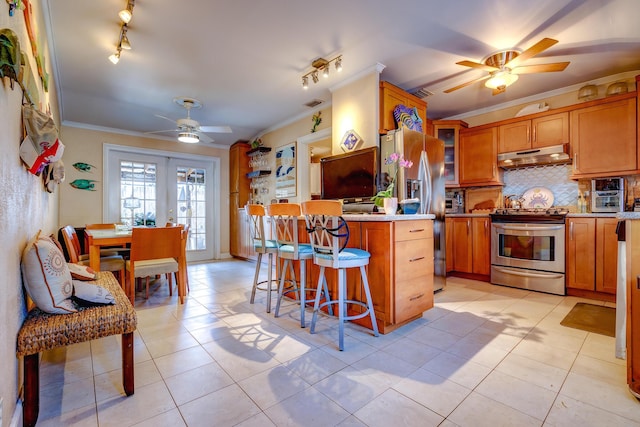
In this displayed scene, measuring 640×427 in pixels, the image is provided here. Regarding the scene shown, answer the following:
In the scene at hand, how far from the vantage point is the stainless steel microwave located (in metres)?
3.29

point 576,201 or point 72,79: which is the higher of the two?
point 72,79

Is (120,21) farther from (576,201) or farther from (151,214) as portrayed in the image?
(576,201)

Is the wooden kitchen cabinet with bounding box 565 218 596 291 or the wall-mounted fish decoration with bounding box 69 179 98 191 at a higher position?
the wall-mounted fish decoration with bounding box 69 179 98 191

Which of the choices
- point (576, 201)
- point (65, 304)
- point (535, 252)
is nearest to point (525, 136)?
point (576, 201)

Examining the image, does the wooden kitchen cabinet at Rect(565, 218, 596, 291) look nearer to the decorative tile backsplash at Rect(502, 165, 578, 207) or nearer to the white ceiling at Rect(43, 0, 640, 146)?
the decorative tile backsplash at Rect(502, 165, 578, 207)

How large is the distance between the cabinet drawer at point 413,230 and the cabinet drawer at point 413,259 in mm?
39

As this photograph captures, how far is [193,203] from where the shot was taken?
602 cm

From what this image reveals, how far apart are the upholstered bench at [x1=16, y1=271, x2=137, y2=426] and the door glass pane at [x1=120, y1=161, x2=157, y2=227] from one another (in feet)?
14.1

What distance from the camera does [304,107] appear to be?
441 centimetres

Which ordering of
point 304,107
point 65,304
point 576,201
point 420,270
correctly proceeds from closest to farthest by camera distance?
point 65,304 → point 420,270 → point 576,201 → point 304,107

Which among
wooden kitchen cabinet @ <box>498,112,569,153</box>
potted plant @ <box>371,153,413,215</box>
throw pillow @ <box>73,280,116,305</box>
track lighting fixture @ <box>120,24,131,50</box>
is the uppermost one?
track lighting fixture @ <box>120,24,131,50</box>

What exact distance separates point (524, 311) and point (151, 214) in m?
5.94

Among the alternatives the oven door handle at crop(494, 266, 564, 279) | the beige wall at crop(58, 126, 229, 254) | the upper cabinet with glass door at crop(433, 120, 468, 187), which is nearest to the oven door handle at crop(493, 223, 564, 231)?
the oven door handle at crop(494, 266, 564, 279)

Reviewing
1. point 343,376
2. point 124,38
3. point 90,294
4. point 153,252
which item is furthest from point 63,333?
point 124,38
